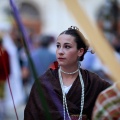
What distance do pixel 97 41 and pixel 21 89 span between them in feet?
36.5

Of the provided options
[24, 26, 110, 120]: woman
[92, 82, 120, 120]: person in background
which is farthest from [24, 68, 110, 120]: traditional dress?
[92, 82, 120, 120]: person in background

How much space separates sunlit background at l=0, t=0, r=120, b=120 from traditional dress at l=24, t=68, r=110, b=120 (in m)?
0.47

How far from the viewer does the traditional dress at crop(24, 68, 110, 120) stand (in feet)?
17.0

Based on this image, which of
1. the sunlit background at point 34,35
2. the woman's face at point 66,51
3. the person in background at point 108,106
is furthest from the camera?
the sunlit background at point 34,35

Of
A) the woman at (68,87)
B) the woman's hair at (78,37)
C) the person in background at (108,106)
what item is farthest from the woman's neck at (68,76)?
the person in background at (108,106)

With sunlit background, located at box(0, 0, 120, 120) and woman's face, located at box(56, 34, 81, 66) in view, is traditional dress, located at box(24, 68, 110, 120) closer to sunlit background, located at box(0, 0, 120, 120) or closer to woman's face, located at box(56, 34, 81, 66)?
woman's face, located at box(56, 34, 81, 66)

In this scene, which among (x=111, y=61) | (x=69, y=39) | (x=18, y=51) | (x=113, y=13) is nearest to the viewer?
(x=111, y=61)

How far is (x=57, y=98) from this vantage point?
521cm

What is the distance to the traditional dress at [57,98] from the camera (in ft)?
17.0

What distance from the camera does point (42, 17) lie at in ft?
88.6

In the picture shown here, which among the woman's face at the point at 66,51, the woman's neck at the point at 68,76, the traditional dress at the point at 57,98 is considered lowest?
the traditional dress at the point at 57,98

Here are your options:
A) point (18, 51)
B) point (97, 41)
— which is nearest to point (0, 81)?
point (18, 51)

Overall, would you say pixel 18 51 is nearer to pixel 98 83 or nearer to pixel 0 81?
pixel 0 81

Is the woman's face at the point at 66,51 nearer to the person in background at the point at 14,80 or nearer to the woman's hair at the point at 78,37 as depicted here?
the woman's hair at the point at 78,37
